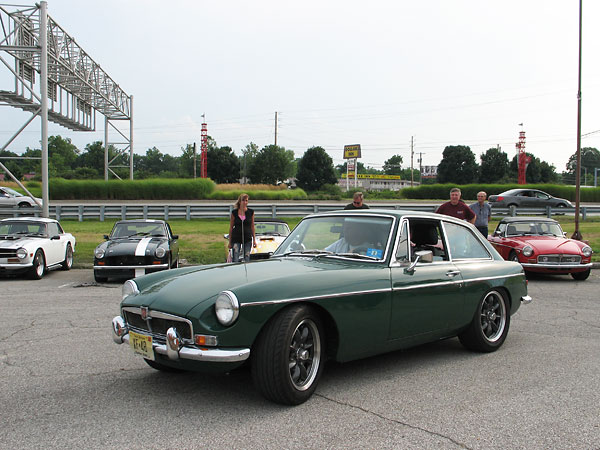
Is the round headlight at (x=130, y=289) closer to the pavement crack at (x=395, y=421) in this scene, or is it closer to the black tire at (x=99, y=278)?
the pavement crack at (x=395, y=421)

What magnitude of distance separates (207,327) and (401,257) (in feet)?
6.45

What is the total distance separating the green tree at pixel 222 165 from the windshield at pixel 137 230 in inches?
2915

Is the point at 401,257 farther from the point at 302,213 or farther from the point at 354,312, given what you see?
the point at 302,213

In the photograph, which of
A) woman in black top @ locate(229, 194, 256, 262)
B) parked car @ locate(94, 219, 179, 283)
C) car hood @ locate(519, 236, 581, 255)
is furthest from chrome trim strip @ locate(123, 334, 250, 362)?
car hood @ locate(519, 236, 581, 255)

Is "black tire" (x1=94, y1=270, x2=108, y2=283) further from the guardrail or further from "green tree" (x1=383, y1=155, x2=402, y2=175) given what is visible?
"green tree" (x1=383, y1=155, x2=402, y2=175)

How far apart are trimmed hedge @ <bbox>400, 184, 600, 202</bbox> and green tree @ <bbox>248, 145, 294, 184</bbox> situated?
30.5 m

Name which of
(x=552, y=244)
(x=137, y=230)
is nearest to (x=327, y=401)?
(x=552, y=244)

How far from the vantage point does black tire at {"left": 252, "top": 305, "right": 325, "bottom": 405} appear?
3660 millimetres

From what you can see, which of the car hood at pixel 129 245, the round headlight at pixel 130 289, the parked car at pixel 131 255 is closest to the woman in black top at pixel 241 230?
the parked car at pixel 131 255

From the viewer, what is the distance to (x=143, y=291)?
4316mm

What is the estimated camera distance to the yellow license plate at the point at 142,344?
3893mm

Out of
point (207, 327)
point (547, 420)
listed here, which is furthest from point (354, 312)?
point (547, 420)

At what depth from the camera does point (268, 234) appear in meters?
12.5

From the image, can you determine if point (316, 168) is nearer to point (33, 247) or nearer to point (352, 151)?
point (352, 151)
